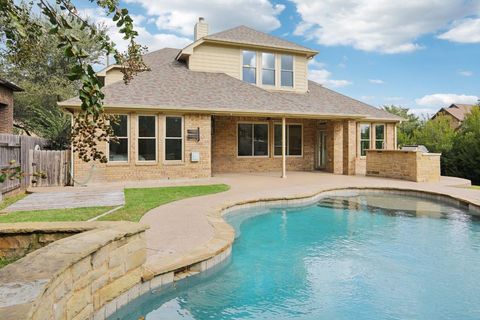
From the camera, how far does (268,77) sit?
62.0ft

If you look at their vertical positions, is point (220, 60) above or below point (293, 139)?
above

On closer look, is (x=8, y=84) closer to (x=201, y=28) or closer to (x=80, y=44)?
(x=201, y=28)

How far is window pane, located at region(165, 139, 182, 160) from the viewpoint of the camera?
46.4ft

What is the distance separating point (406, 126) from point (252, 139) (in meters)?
25.7

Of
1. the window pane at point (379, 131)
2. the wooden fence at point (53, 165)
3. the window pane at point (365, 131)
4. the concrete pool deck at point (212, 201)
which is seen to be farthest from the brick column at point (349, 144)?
the wooden fence at point (53, 165)

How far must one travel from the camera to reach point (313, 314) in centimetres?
445

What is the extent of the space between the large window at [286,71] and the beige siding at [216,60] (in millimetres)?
2561

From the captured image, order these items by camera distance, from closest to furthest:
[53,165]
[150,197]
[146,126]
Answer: [150,197]
[53,165]
[146,126]

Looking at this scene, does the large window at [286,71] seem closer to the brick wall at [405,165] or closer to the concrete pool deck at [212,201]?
the brick wall at [405,165]

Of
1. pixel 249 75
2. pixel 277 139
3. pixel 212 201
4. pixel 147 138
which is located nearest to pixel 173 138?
pixel 147 138

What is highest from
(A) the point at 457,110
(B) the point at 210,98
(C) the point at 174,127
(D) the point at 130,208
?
(A) the point at 457,110

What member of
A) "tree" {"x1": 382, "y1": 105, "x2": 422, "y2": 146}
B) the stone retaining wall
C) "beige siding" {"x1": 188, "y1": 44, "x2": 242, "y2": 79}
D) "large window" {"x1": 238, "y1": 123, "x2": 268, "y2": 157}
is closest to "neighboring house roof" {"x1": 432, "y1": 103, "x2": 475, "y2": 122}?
"tree" {"x1": 382, "y1": 105, "x2": 422, "y2": 146}

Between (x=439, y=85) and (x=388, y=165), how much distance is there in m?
32.7

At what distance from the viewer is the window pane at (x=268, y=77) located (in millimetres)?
18797
